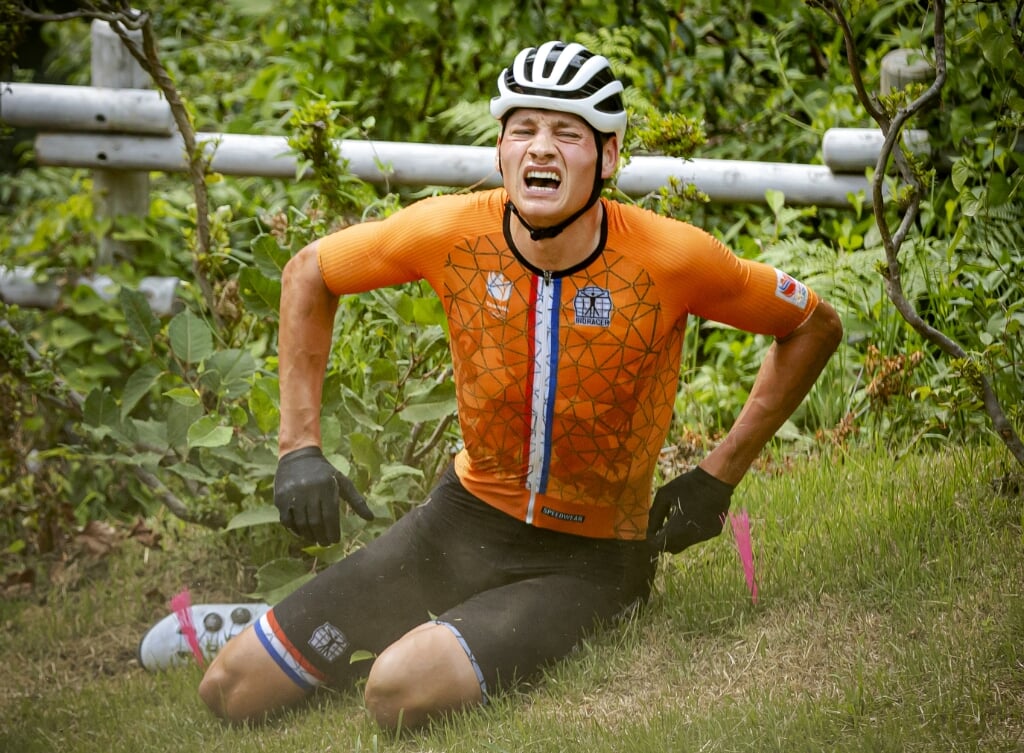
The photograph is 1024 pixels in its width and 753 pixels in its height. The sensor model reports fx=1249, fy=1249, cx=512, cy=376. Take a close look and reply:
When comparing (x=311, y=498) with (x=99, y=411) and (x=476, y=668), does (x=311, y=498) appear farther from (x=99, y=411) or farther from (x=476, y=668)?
(x=99, y=411)

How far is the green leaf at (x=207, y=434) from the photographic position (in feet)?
12.2

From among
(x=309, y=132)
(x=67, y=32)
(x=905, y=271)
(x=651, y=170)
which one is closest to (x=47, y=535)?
(x=309, y=132)

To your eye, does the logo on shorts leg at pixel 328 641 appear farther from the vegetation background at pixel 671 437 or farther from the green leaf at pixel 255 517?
the green leaf at pixel 255 517

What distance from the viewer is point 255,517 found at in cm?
385

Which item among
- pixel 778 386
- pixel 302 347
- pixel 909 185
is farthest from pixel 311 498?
pixel 909 185

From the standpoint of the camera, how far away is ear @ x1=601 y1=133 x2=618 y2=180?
121 inches

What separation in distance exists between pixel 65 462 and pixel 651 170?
2.70m

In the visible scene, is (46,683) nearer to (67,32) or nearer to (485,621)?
(485,621)

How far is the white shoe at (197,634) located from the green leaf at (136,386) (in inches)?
26.9

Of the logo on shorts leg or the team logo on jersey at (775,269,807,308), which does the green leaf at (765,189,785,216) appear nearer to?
the team logo on jersey at (775,269,807,308)

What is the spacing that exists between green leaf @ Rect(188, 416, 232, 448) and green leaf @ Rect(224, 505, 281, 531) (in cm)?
24

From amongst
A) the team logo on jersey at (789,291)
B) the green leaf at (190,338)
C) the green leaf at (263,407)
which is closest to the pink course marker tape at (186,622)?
the green leaf at (263,407)

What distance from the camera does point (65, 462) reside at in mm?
5227

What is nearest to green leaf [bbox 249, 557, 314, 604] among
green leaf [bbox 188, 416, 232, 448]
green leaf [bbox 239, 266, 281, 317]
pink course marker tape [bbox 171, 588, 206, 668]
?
pink course marker tape [bbox 171, 588, 206, 668]
